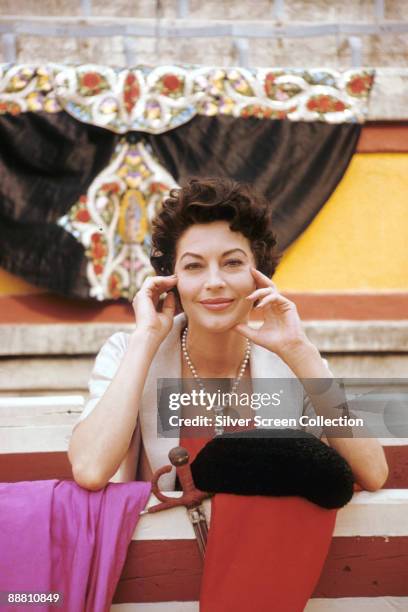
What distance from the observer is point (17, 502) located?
119 cm

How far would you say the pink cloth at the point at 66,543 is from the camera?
3.71 ft

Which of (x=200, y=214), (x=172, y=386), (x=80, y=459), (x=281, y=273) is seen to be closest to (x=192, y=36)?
(x=281, y=273)

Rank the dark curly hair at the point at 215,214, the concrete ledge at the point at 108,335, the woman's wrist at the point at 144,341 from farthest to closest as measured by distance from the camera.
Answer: the concrete ledge at the point at 108,335
the dark curly hair at the point at 215,214
the woman's wrist at the point at 144,341

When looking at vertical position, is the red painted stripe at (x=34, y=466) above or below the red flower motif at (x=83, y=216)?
below

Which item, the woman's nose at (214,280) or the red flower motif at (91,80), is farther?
the red flower motif at (91,80)

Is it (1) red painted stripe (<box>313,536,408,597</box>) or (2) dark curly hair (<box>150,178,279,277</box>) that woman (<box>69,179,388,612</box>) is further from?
(1) red painted stripe (<box>313,536,408,597</box>)

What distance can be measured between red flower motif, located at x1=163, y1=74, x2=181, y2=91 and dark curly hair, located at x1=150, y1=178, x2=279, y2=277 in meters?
1.43

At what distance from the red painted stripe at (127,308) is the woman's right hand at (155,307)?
1448 mm

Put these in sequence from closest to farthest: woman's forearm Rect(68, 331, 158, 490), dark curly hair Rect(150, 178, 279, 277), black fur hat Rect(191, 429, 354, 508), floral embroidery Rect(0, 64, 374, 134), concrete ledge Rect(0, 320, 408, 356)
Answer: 1. black fur hat Rect(191, 429, 354, 508)
2. woman's forearm Rect(68, 331, 158, 490)
3. dark curly hair Rect(150, 178, 279, 277)
4. floral embroidery Rect(0, 64, 374, 134)
5. concrete ledge Rect(0, 320, 408, 356)

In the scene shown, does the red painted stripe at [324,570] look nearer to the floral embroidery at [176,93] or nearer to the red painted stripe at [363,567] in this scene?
the red painted stripe at [363,567]

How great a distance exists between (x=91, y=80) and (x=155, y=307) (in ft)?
5.56

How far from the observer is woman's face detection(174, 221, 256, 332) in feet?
4.89

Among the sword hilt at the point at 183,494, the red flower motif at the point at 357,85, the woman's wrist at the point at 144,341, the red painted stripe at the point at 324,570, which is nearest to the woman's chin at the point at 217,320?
the woman's wrist at the point at 144,341

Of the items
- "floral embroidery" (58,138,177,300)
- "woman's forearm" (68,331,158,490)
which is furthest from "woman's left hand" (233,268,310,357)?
"floral embroidery" (58,138,177,300)
